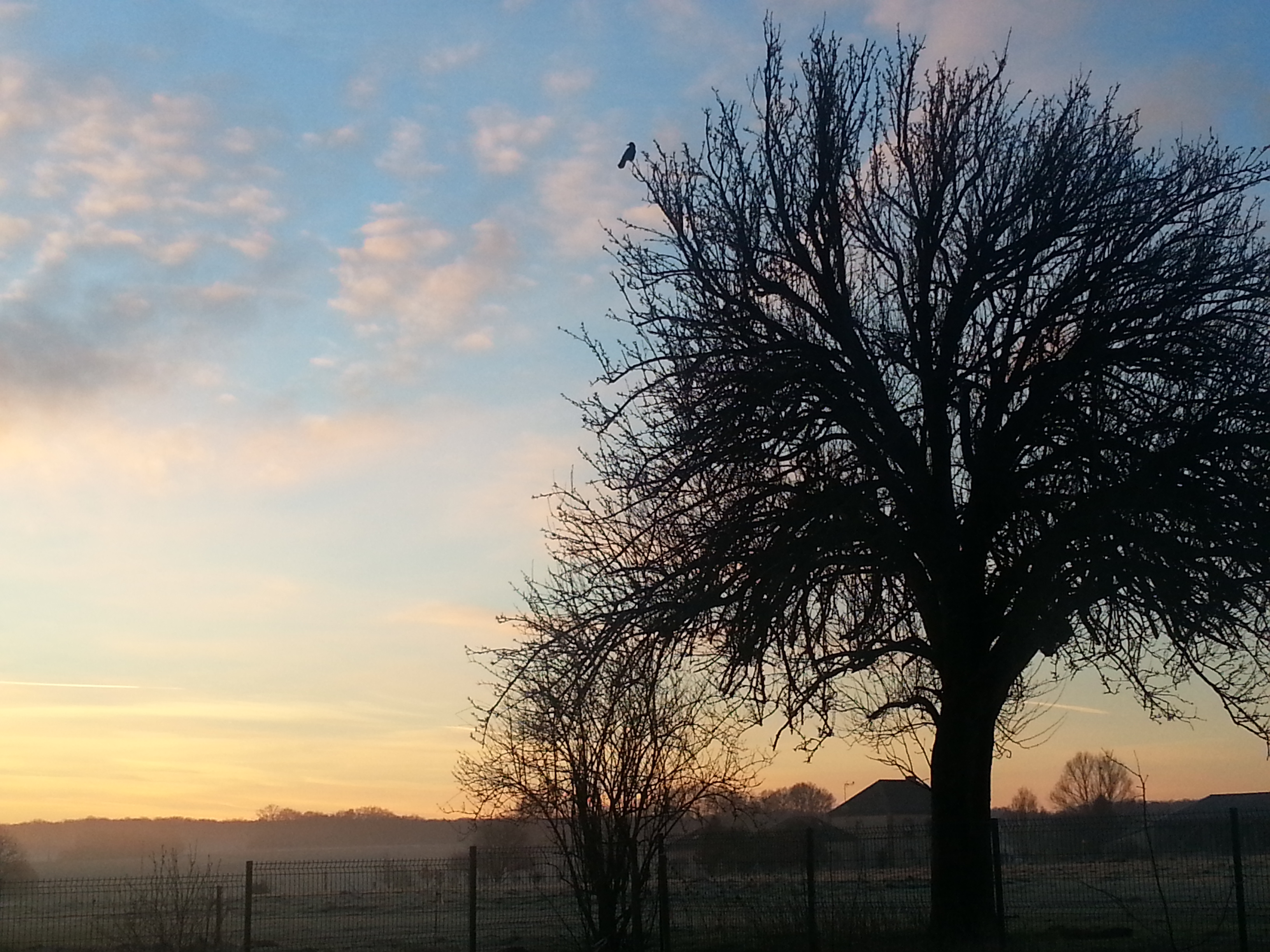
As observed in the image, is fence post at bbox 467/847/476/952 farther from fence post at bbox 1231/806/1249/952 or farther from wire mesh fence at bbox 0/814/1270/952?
fence post at bbox 1231/806/1249/952

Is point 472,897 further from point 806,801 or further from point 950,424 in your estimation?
point 806,801

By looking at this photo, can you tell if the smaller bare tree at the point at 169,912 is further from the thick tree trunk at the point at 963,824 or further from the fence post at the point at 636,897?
the thick tree trunk at the point at 963,824

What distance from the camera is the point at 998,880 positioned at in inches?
551

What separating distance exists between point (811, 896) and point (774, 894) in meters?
0.98

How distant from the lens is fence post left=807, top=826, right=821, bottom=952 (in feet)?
48.2

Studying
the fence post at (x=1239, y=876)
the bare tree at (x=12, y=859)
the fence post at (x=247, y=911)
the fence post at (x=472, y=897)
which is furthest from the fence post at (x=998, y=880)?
the bare tree at (x=12, y=859)

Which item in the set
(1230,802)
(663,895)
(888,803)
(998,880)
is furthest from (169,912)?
(1230,802)

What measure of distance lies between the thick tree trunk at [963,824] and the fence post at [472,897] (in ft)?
19.4

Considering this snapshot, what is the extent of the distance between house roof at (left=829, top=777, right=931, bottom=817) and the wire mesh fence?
45.3 m

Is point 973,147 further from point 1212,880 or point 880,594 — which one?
point 1212,880

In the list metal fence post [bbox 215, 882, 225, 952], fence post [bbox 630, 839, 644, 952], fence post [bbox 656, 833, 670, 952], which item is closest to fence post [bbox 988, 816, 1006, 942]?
fence post [bbox 656, 833, 670, 952]

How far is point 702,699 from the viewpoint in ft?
49.4

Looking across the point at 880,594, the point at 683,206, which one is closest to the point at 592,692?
the point at 880,594

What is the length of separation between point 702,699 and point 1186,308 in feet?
23.4
